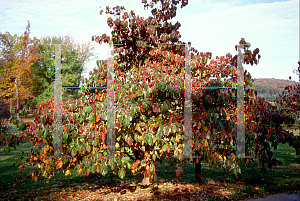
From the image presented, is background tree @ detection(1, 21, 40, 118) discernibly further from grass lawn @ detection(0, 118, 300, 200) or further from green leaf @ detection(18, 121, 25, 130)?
green leaf @ detection(18, 121, 25, 130)

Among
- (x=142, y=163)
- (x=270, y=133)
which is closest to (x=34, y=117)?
(x=142, y=163)

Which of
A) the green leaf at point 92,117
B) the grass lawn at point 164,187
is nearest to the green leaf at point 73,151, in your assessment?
the green leaf at point 92,117

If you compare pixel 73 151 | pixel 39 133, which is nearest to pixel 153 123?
pixel 73 151

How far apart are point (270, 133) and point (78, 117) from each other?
3211mm

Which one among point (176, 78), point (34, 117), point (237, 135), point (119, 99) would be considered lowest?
point (237, 135)

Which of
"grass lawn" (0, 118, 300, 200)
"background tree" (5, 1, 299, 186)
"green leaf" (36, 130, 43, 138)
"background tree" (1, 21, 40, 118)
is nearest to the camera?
"green leaf" (36, 130, 43, 138)

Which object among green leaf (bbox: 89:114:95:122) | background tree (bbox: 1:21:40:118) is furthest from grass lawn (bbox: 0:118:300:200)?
background tree (bbox: 1:21:40:118)

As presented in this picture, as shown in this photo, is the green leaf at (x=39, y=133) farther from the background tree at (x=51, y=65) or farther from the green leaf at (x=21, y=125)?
the background tree at (x=51, y=65)

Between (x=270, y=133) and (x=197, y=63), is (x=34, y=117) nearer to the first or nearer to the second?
(x=197, y=63)

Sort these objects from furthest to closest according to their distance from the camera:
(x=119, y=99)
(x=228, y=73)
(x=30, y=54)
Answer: (x=30, y=54)
(x=228, y=73)
(x=119, y=99)

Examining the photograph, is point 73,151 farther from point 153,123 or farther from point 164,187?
point 164,187

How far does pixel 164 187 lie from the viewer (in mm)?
5871

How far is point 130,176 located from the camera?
7.34m

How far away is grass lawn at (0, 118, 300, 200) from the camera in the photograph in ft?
17.3
